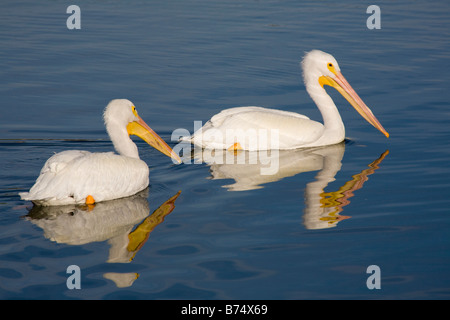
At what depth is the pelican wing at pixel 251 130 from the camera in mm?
6766

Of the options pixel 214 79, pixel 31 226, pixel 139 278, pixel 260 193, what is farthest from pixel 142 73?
pixel 139 278

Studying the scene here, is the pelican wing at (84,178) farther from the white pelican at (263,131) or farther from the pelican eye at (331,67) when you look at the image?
the pelican eye at (331,67)

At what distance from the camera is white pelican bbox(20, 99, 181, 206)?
5.09 metres

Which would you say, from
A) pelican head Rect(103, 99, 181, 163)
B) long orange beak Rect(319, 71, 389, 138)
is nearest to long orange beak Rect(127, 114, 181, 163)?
pelican head Rect(103, 99, 181, 163)

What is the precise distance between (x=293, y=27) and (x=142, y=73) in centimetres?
373

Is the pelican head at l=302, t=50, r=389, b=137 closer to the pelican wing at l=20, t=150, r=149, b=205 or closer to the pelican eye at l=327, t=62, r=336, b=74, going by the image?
the pelican eye at l=327, t=62, r=336, b=74

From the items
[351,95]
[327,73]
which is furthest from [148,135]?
[351,95]

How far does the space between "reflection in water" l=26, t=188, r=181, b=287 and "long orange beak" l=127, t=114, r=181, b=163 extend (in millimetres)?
659

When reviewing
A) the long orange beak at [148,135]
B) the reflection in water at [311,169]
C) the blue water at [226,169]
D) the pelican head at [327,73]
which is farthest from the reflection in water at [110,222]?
the pelican head at [327,73]

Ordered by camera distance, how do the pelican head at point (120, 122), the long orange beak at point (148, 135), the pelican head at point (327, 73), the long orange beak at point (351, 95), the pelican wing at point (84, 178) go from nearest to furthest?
1. the pelican wing at point (84, 178)
2. the pelican head at point (120, 122)
3. the long orange beak at point (148, 135)
4. the long orange beak at point (351, 95)
5. the pelican head at point (327, 73)

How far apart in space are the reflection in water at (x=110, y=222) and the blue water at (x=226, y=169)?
2 cm

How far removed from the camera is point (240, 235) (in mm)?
4754

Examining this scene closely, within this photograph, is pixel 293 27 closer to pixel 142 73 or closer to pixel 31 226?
pixel 142 73
